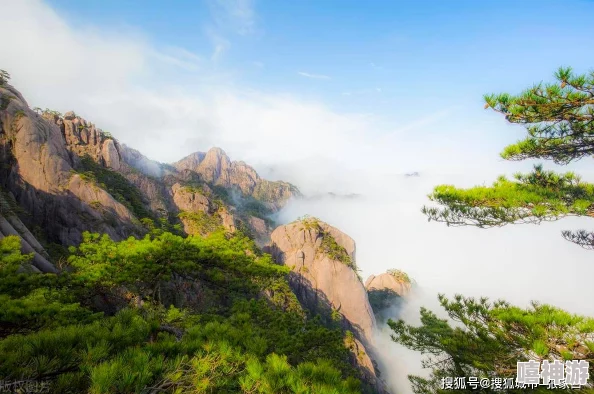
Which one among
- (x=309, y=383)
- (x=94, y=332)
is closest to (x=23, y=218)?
(x=94, y=332)

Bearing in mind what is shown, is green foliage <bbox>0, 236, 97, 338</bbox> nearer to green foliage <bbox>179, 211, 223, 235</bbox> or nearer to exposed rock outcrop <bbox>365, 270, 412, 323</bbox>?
green foliage <bbox>179, 211, 223, 235</bbox>

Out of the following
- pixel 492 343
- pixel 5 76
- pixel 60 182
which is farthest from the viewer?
pixel 5 76

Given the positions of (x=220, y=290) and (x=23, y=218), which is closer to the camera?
(x=220, y=290)

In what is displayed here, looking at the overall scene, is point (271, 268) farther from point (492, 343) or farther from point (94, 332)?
point (94, 332)

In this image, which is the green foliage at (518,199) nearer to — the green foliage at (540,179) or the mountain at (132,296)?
the green foliage at (540,179)

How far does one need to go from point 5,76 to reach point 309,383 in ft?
132

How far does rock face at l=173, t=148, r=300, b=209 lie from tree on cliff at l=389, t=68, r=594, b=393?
88.0m

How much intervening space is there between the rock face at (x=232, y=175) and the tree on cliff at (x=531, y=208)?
3464 inches

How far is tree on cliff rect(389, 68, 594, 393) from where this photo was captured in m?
4.78

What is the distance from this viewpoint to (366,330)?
132 ft

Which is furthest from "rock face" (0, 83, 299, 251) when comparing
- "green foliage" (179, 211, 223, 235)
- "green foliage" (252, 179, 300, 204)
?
"green foliage" (252, 179, 300, 204)

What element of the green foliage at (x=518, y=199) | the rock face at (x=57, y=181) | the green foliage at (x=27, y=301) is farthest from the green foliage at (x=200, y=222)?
the green foliage at (x=518, y=199)

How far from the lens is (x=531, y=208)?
21.0 ft

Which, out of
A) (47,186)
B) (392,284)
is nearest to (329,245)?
(392,284)
